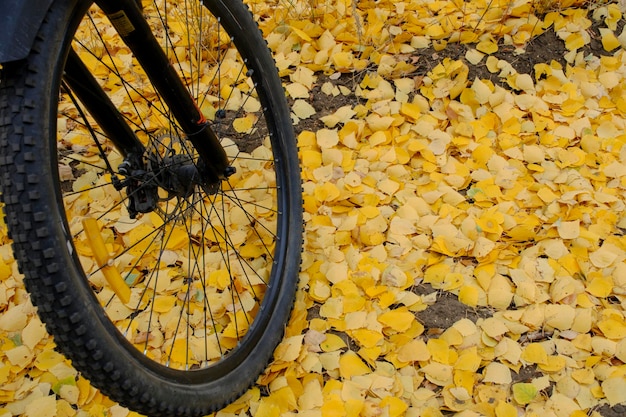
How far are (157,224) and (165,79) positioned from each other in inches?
32.6

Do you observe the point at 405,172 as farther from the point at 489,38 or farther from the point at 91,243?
the point at 91,243

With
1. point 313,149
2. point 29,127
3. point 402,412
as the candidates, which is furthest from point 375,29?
point 29,127

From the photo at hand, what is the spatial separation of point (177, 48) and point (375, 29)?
0.96m

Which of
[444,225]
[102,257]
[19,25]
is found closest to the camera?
[19,25]

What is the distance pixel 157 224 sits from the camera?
90.6 inches

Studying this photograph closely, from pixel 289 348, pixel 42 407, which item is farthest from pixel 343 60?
pixel 42 407

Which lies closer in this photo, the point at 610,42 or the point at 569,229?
the point at 569,229

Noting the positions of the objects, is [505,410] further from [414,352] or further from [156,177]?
[156,177]

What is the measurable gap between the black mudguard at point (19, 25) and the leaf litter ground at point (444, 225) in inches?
43.0

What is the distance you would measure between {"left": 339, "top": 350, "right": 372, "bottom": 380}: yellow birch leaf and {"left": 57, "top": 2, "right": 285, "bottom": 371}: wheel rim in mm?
297

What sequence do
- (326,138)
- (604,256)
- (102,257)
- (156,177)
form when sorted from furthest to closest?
(326,138) < (604,256) < (156,177) < (102,257)

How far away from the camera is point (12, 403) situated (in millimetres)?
1813

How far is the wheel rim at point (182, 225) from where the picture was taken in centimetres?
192

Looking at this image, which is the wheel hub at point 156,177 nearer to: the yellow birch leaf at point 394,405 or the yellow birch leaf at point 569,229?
the yellow birch leaf at point 394,405
